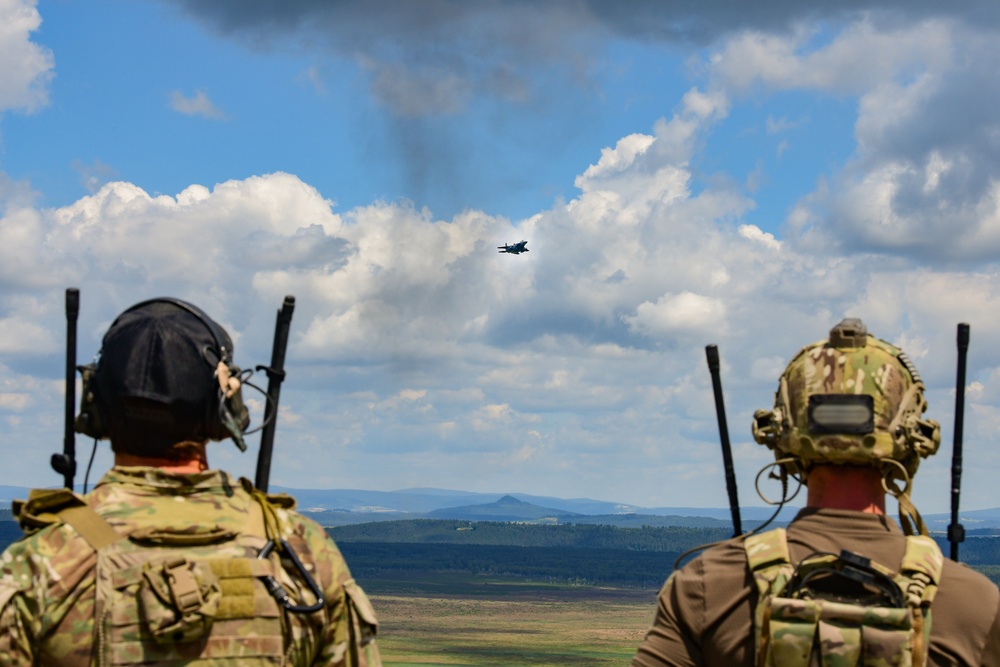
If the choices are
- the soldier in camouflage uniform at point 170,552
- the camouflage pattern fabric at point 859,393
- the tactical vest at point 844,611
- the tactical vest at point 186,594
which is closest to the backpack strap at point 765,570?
the tactical vest at point 844,611

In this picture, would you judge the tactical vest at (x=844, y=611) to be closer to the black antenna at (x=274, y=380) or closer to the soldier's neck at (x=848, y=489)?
the soldier's neck at (x=848, y=489)

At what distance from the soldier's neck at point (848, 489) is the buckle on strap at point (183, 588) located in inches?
146

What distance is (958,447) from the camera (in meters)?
12.1

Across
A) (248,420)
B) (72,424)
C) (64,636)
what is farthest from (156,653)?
(72,424)

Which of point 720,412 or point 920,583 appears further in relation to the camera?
point 720,412

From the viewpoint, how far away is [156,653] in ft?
29.2

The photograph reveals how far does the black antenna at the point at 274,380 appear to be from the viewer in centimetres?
1167

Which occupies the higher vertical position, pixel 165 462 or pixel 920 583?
pixel 165 462

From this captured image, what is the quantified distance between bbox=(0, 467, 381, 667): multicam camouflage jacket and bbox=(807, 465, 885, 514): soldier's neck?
2.87 metres

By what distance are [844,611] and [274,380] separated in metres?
4.96

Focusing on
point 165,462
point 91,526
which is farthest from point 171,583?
point 165,462

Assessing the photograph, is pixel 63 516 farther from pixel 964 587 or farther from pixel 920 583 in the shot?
pixel 964 587

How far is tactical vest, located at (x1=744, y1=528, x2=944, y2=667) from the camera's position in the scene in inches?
337

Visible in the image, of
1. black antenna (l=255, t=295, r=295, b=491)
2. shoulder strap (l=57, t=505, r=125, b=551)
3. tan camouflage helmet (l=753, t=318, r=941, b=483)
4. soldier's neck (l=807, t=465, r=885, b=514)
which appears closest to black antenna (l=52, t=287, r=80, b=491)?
black antenna (l=255, t=295, r=295, b=491)
